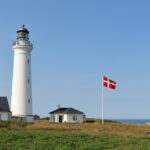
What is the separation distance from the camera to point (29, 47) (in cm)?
5078

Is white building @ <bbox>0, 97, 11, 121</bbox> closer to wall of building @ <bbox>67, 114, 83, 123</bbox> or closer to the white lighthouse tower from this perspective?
the white lighthouse tower

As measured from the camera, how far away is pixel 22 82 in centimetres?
4953

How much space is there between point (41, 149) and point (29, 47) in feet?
99.5

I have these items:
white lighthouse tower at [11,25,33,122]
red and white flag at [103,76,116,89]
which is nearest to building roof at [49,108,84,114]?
white lighthouse tower at [11,25,33,122]

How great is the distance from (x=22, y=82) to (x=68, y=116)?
417 inches

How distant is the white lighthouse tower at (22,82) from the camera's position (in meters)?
49.4

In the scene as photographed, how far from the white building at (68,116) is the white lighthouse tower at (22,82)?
773 centimetres

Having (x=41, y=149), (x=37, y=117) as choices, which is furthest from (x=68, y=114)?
(x=41, y=149)

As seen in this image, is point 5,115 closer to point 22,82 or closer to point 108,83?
point 22,82

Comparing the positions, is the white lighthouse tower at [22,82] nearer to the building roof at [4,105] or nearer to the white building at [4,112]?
the white building at [4,112]

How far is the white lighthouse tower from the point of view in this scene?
4938 centimetres

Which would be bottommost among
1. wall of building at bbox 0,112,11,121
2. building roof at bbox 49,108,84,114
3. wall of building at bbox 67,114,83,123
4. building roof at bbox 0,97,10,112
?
wall of building at bbox 67,114,83,123

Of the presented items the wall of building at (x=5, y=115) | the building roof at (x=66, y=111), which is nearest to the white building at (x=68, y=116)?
the building roof at (x=66, y=111)

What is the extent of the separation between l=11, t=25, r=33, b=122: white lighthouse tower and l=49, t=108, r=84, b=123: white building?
7.73m
